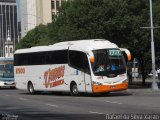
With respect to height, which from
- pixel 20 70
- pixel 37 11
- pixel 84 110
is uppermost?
pixel 37 11

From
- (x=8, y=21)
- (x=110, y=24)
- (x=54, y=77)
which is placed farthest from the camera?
(x=8, y=21)

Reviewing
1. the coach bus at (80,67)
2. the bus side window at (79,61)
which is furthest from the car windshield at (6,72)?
the bus side window at (79,61)

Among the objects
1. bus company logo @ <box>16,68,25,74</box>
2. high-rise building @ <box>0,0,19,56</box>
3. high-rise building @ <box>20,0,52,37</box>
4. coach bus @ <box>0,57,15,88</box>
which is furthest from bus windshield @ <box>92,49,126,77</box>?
high-rise building @ <box>0,0,19,56</box>

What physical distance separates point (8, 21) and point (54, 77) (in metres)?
129

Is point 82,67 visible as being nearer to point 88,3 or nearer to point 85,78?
point 85,78

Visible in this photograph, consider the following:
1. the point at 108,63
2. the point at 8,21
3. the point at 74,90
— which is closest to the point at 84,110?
the point at 108,63

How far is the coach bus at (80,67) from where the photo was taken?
32.8 meters

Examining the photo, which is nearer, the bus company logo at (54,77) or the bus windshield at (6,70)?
the bus company logo at (54,77)

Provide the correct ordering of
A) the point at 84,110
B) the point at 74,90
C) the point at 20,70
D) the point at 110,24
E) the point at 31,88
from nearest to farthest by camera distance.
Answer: the point at 84,110
the point at 74,90
the point at 31,88
the point at 110,24
the point at 20,70

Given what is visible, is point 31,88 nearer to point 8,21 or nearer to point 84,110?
point 84,110

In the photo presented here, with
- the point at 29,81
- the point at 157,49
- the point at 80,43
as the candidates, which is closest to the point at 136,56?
the point at 157,49

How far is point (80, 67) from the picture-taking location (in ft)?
111

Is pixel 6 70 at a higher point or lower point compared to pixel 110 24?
lower

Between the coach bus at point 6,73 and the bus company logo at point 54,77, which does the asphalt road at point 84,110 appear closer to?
the bus company logo at point 54,77
